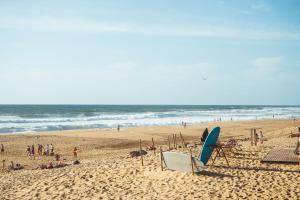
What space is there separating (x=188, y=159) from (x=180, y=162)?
47 cm

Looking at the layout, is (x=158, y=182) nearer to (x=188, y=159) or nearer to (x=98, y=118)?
(x=188, y=159)

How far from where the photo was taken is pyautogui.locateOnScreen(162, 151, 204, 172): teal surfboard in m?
14.1

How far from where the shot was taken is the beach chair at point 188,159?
14.1 metres

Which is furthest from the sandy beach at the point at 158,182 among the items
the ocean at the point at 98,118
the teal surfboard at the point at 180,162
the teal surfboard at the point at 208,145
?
the ocean at the point at 98,118

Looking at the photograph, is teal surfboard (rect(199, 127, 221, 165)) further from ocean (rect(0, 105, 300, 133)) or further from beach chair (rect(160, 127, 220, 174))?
ocean (rect(0, 105, 300, 133))

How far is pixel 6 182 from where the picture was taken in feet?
53.1

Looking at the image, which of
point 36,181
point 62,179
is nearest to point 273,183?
point 62,179

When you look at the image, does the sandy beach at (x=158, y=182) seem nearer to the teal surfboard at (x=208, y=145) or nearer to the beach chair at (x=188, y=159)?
the beach chair at (x=188, y=159)

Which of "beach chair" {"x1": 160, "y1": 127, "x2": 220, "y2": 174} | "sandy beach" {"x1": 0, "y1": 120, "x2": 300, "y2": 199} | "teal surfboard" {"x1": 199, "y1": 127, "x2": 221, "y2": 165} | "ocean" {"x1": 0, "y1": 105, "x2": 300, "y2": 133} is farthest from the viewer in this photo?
"ocean" {"x1": 0, "y1": 105, "x2": 300, "y2": 133}

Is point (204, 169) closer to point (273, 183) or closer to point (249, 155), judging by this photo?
point (273, 183)

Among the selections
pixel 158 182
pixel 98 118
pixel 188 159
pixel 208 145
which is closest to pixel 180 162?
pixel 188 159

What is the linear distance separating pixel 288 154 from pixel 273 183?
531 cm

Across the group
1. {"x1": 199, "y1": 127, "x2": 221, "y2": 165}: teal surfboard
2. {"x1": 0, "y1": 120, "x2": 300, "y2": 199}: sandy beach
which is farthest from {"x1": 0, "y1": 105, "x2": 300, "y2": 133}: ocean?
{"x1": 199, "y1": 127, "x2": 221, "y2": 165}: teal surfboard

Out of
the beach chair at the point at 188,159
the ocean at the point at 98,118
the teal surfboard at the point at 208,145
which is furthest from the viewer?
the ocean at the point at 98,118
